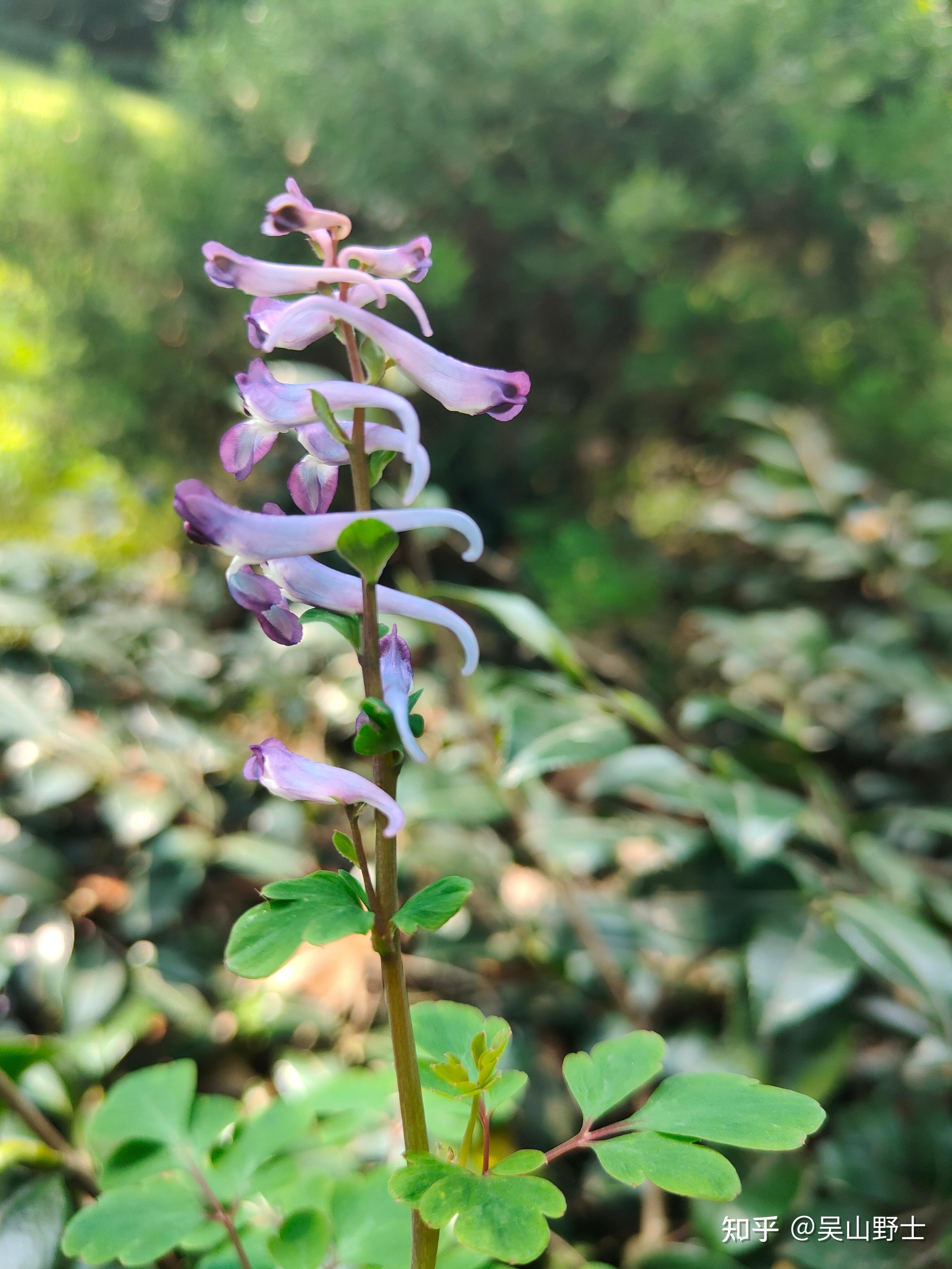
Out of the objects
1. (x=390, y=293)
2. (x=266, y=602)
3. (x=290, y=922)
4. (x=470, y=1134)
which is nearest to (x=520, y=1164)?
(x=470, y=1134)

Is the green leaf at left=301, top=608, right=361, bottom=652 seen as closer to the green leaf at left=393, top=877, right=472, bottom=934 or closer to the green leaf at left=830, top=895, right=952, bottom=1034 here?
the green leaf at left=393, top=877, right=472, bottom=934

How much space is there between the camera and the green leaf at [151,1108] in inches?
16.5

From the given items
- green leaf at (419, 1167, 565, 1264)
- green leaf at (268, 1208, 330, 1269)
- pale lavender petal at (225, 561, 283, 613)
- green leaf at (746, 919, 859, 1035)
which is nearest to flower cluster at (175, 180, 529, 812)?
pale lavender petal at (225, 561, 283, 613)

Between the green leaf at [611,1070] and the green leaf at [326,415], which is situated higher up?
the green leaf at [326,415]

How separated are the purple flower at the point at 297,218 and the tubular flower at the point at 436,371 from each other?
0.03 metres

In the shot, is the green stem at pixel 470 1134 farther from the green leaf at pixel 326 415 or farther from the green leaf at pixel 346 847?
the green leaf at pixel 326 415

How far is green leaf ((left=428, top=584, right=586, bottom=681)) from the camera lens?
27.6 inches

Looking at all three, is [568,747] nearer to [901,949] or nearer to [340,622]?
[901,949]

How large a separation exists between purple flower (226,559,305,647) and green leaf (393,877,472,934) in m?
0.10

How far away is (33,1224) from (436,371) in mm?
573

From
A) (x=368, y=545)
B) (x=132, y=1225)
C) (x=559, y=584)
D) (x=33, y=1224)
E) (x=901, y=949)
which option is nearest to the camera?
(x=368, y=545)

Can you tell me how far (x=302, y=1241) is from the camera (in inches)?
13.8

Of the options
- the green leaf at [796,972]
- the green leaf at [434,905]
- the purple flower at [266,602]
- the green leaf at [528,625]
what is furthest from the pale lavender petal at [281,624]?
the green leaf at [796,972]

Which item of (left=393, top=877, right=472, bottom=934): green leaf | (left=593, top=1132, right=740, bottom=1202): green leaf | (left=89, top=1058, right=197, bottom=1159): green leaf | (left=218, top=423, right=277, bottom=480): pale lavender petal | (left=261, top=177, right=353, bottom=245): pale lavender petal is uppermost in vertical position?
(left=261, top=177, right=353, bottom=245): pale lavender petal
